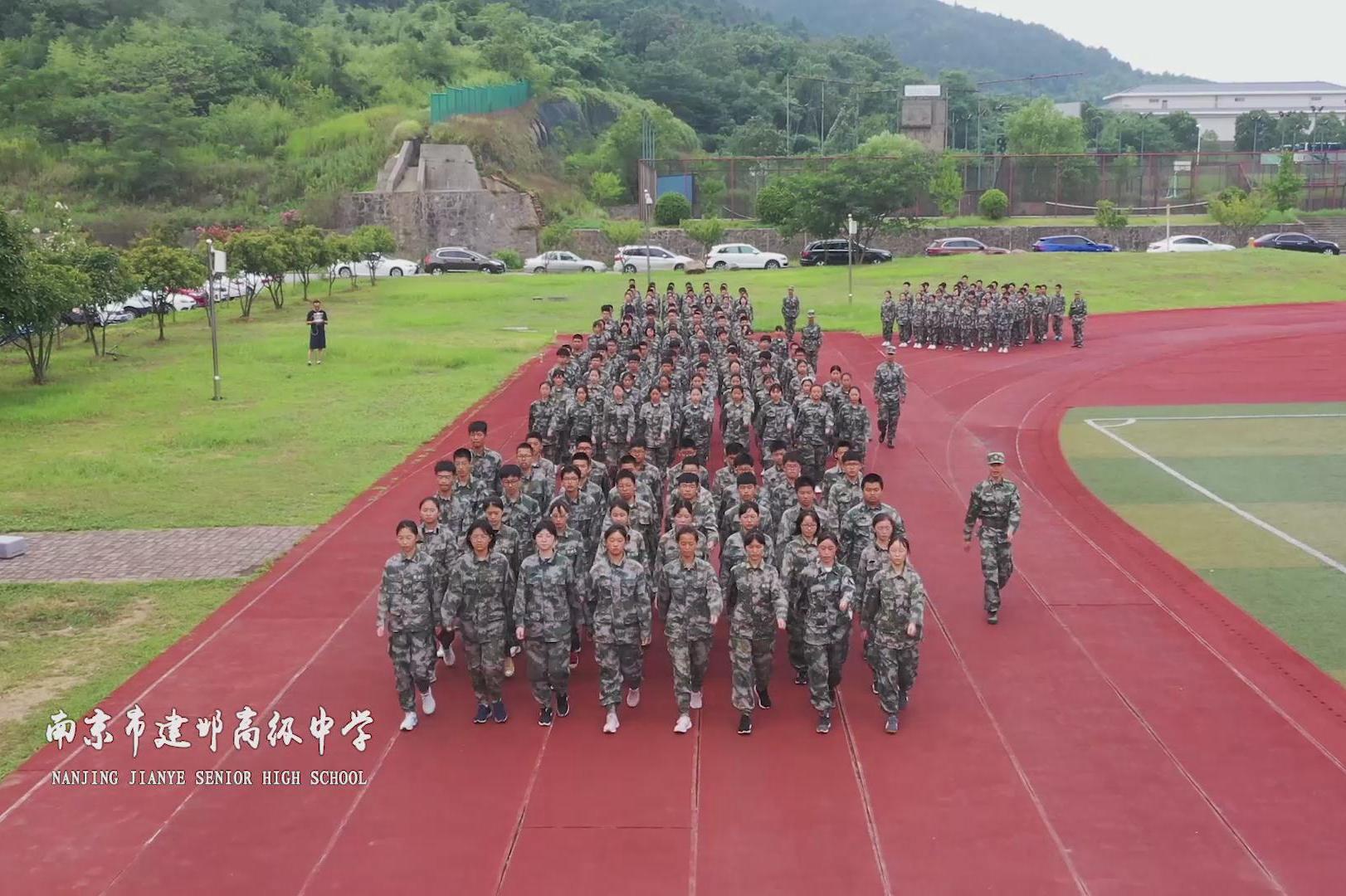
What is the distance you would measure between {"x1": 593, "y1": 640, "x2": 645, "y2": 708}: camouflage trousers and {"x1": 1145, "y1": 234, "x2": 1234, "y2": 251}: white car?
1671 inches

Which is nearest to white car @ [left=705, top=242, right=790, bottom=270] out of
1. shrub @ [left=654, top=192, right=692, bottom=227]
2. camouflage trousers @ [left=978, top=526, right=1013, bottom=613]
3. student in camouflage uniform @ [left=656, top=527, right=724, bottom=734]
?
shrub @ [left=654, top=192, right=692, bottom=227]

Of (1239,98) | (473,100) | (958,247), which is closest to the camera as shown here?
(958,247)

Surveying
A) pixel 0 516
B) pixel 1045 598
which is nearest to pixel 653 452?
pixel 1045 598

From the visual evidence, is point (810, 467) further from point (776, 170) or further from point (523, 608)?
point (776, 170)

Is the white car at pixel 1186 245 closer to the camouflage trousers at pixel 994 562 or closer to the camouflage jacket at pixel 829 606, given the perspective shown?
the camouflage trousers at pixel 994 562

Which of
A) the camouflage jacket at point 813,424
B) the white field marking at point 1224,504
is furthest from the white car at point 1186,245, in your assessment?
the camouflage jacket at point 813,424

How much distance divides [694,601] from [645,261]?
40.0 m

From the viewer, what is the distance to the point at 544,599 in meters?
8.42

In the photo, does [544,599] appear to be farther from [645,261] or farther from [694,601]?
[645,261]

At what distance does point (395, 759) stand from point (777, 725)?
2.64 m

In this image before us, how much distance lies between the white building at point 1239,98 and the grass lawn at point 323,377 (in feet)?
378

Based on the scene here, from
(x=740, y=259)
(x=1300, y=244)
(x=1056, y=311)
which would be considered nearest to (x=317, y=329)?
(x=1056, y=311)

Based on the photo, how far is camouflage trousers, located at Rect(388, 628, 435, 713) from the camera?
846 cm

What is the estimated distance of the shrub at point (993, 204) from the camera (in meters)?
56.5
